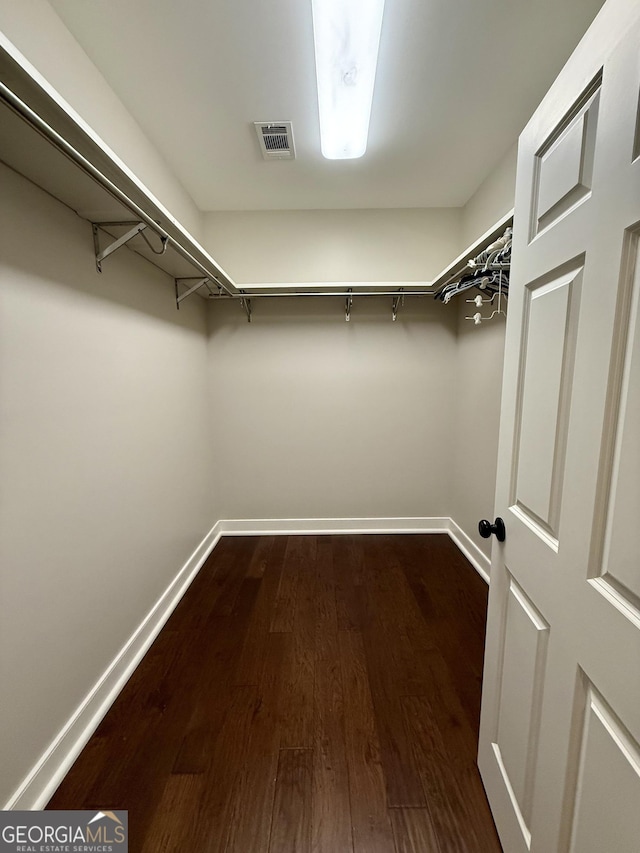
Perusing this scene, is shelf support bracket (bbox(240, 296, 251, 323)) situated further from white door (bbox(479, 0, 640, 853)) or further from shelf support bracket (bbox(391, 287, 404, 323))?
white door (bbox(479, 0, 640, 853))

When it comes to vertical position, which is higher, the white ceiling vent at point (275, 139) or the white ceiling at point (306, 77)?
the white ceiling at point (306, 77)

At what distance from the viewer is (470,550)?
2.51 meters

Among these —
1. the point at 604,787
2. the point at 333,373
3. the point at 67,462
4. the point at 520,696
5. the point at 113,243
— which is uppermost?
the point at 113,243

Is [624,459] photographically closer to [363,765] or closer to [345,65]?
[363,765]

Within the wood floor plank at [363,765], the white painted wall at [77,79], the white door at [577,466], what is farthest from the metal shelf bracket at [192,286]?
the wood floor plank at [363,765]

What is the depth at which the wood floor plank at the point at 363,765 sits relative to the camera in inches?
40.4

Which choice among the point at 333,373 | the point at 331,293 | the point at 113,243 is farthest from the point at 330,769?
the point at 331,293

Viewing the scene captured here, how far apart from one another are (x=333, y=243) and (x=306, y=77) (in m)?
1.17

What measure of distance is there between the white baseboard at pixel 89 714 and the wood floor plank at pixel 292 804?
78 cm

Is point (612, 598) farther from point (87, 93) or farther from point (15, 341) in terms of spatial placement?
point (87, 93)

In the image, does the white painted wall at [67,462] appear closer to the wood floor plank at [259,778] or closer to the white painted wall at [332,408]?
the wood floor plank at [259,778]

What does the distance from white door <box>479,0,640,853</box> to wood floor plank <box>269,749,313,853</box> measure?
0.62 metres

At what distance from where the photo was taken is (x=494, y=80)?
1.48 metres

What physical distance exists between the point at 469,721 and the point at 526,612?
86cm
